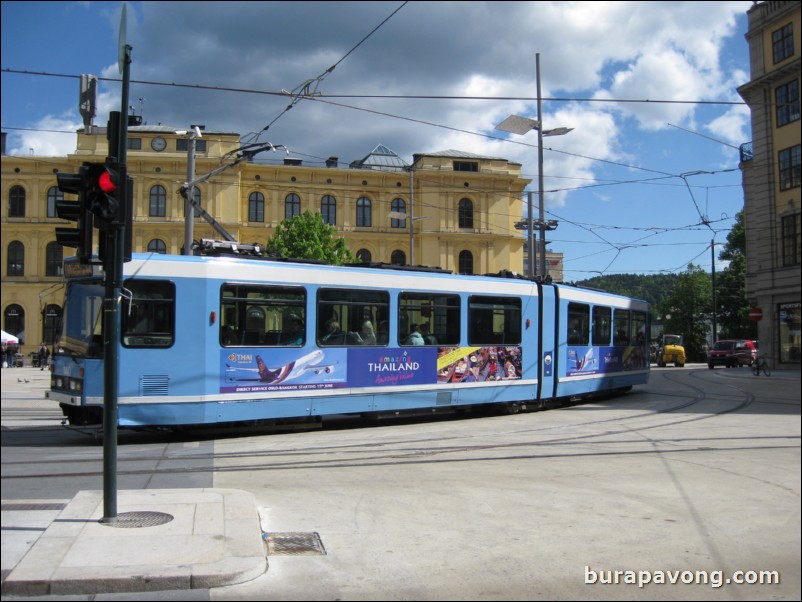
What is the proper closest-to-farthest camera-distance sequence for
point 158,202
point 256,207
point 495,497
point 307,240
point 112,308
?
point 112,308, point 495,497, point 307,240, point 158,202, point 256,207

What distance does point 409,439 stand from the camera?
12.4 meters

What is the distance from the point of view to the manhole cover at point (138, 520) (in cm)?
617

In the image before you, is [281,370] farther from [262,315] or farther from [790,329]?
[790,329]

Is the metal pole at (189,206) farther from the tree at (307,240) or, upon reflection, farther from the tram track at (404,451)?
the tree at (307,240)

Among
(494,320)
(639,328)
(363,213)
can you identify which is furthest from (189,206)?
(363,213)

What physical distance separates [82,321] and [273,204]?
154ft

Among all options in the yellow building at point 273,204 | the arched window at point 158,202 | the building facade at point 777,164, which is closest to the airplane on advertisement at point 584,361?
the building facade at point 777,164

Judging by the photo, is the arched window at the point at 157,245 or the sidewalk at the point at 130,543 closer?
the sidewalk at the point at 130,543

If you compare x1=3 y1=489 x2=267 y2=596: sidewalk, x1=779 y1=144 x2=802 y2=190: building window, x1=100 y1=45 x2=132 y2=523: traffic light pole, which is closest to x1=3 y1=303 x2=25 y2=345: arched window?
x1=3 y1=489 x2=267 y2=596: sidewalk

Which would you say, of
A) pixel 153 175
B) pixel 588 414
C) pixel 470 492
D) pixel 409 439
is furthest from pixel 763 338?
pixel 153 175

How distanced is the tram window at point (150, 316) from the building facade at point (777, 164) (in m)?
8.94

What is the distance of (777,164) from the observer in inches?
151

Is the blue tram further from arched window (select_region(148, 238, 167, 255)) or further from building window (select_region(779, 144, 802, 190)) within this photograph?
arched window (select_region(148, 238, 167, 255))

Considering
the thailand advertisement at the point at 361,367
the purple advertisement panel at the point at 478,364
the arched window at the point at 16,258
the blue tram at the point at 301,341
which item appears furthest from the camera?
the arched window at the point at 16,258
